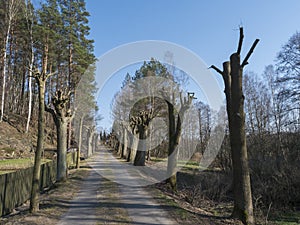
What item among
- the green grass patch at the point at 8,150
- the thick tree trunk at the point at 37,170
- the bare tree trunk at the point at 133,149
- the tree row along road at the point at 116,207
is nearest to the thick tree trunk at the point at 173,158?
the tree row along road at the point at 116,207

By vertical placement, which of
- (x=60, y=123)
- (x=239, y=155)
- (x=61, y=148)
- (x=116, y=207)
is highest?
(x=60, y=123)

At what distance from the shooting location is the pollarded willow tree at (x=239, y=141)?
257 inches

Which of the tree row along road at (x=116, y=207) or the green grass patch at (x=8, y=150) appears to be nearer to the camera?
the tree row along road at (x=116, y=207)

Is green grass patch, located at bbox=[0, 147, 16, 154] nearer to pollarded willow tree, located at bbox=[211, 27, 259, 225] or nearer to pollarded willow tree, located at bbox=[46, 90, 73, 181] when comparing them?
pollarded willow tree, located at bbox=[46, 90, 73, 181]

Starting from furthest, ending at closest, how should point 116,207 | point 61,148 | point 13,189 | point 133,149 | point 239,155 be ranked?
point 133,149
point 61,148
point 13,189
point 116,207
point 239,155

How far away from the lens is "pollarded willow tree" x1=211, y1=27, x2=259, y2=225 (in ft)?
21.4

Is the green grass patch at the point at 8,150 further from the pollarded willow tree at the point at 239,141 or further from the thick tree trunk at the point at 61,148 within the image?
the pollarded willow tree at the point at 239,141

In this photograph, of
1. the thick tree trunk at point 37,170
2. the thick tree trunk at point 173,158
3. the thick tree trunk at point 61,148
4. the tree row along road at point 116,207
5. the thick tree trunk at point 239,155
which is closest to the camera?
the tree row along road at point 116,207

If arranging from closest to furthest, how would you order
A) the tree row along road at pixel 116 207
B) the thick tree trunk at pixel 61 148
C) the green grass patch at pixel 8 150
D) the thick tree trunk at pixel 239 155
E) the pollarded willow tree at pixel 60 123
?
the tree row along road at pixel 116 207 < the thick tree trunk at pixel 239 155 < the pollarded willow tree at pixel 60 123 < the thick tree trunk at pixel 61 148 < the green grass patch at pixel 8 150

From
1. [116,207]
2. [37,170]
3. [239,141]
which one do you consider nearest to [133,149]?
[116,207]

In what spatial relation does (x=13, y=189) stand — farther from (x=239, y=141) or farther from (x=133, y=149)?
(x=133, y=149)

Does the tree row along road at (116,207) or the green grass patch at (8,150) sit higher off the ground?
the green grass patch at (8,150)

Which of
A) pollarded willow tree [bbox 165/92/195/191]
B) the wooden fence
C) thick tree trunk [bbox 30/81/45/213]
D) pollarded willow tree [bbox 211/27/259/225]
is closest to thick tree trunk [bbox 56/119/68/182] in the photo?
the wooden fence

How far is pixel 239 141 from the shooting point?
22.1ft
